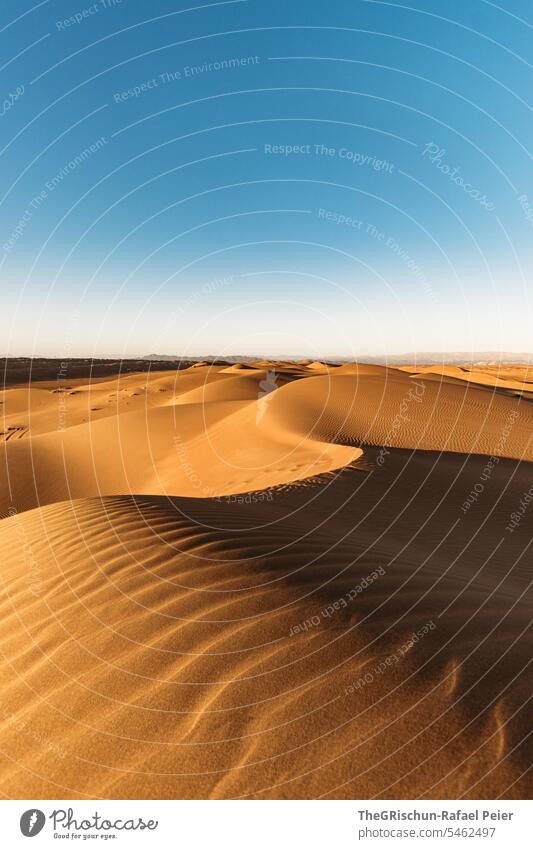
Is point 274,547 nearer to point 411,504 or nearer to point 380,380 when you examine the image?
point 411,504

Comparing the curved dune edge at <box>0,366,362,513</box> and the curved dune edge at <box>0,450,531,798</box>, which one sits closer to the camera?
the curved dune edge at <box>0,450,531,798</box>

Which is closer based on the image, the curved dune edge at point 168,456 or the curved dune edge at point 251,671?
the curved dune edge at point 251,671

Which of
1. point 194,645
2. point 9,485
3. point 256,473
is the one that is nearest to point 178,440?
point 9,485

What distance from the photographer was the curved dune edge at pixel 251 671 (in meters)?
2.36

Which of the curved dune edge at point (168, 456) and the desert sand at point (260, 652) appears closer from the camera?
the desert sand at point (260, 652)

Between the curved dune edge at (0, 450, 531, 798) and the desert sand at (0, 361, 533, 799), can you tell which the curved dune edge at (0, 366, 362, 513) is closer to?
the desert sand at (0, 361, 533, 799)

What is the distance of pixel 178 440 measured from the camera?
62.6 feet

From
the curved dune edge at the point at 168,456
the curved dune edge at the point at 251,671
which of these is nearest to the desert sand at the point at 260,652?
the curved dune edge at the point at 251,671

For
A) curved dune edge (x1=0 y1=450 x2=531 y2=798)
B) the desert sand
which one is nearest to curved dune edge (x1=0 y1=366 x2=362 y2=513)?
the desert sand

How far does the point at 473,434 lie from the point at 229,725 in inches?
642

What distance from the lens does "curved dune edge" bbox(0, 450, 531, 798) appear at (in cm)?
236

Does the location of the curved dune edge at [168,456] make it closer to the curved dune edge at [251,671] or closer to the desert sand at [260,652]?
the desert sand at [260,652]

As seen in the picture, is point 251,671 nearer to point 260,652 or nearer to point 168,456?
point 260,652

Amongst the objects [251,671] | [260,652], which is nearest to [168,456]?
[260,652]
